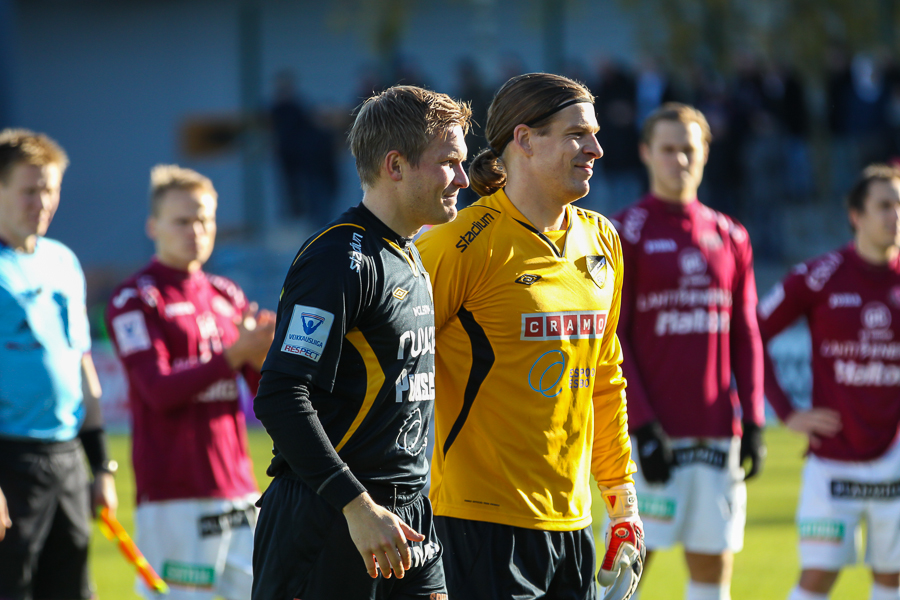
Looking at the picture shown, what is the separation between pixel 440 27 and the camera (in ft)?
79.8

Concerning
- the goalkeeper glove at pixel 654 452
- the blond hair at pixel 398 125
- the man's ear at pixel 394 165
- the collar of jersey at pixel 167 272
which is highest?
the blond hair at pixel 398 125

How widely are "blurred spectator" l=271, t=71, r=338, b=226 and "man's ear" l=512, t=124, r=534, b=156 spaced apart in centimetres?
1526

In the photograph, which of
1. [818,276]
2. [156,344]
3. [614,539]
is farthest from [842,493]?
[156,344]

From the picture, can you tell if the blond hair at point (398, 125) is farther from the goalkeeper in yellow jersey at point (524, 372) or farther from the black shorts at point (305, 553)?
the black shorts at point (305, 553)

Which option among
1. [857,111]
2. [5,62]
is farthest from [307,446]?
[5,62]

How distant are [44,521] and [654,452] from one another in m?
2.82

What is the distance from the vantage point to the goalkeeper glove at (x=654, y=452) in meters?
5.21

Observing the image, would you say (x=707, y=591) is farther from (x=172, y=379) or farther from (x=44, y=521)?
(x=44, y=521)

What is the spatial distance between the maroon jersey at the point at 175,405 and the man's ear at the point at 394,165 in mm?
2044

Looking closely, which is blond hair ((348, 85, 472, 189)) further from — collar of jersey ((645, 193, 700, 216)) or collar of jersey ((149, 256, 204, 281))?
collar of jersey ((645, 193, 700, 216))

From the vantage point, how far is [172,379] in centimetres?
476

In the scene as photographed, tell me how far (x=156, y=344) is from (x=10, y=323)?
2.06 ft

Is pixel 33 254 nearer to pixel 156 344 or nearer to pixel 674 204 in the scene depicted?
pixel 156 344

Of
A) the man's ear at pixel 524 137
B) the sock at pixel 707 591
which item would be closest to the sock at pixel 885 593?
the sock at pixel 707 591
